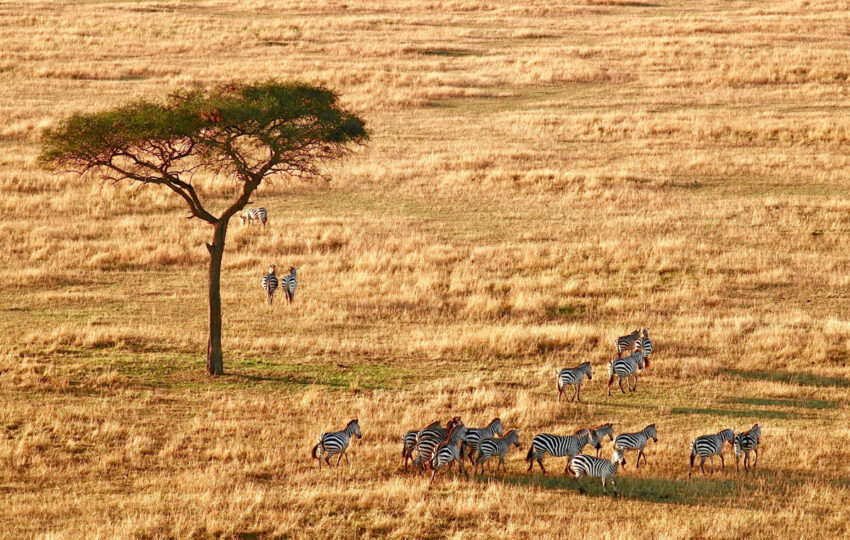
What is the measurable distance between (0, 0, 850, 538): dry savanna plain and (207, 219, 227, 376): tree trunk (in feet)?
1.51

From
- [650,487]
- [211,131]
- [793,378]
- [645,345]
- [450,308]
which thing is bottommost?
[650,487]

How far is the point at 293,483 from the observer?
16.5 m

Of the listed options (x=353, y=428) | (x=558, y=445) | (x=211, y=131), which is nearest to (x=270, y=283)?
(x=211, y=131)

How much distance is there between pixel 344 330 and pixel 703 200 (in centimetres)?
1736

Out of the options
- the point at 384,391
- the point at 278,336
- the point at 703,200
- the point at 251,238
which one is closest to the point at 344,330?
the point at 278,336

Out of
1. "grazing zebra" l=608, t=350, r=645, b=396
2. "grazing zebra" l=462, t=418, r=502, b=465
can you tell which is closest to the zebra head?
"grazing zebra" l=462, t=418, r=502, b=465

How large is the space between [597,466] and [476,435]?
84.5 inches

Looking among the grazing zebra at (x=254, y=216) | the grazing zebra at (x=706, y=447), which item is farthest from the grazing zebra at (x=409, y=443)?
the grazing zebra at (x=254, y=216)

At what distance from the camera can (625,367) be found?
21.0m

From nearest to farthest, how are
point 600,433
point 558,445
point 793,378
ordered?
point 558,445 < point 600,433 < point 793,378

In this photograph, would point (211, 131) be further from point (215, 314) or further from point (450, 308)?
point (450, 308)

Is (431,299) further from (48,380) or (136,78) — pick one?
(136,78)

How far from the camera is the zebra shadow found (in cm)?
1609

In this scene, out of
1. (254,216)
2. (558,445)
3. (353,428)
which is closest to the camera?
(558,445)
